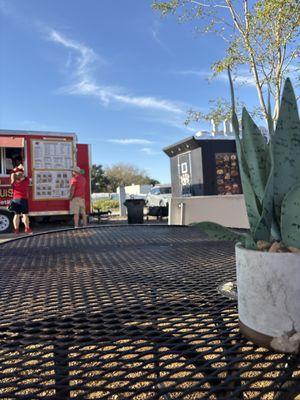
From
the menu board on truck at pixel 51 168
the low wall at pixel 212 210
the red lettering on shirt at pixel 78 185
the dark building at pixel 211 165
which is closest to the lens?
the low wall at pixel 212 210

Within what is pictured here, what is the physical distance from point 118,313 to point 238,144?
1.84 feet

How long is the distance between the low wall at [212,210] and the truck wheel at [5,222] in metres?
4.58

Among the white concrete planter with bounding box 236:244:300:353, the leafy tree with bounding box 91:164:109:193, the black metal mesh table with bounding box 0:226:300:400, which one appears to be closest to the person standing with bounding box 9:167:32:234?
the black metal mesh table with bounding box 0:226:300:400

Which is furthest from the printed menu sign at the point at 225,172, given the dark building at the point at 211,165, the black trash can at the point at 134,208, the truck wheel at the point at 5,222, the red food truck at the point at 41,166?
the truck wheel at the point at 5,222

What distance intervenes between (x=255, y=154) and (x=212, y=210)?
507 cm

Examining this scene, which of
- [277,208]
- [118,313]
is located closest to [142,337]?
[118,313]

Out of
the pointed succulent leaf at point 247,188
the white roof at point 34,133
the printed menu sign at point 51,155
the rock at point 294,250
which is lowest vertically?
the rock at point 294,250

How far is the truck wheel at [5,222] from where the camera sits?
28.5 ft

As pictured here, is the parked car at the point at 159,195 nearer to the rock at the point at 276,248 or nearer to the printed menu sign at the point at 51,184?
the printed menu sign at the point at 51,184

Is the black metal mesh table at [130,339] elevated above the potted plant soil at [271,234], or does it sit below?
below

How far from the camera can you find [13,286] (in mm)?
1288

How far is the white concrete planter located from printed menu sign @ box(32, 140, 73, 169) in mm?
9115

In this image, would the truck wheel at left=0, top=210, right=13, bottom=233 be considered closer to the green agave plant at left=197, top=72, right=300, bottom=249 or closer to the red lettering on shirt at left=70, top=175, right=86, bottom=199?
the red lettering on shirt at left=70, top=175, right=86, bottom=199

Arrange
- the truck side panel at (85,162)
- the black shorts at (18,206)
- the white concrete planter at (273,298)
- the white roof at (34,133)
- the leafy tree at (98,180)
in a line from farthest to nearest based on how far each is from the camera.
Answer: the leafy tree at (98,180) → the truck side panel at (85,162) → the white roof at (34,133) → the black shorts at (18,206) → the white concrete planter at (273,298)
